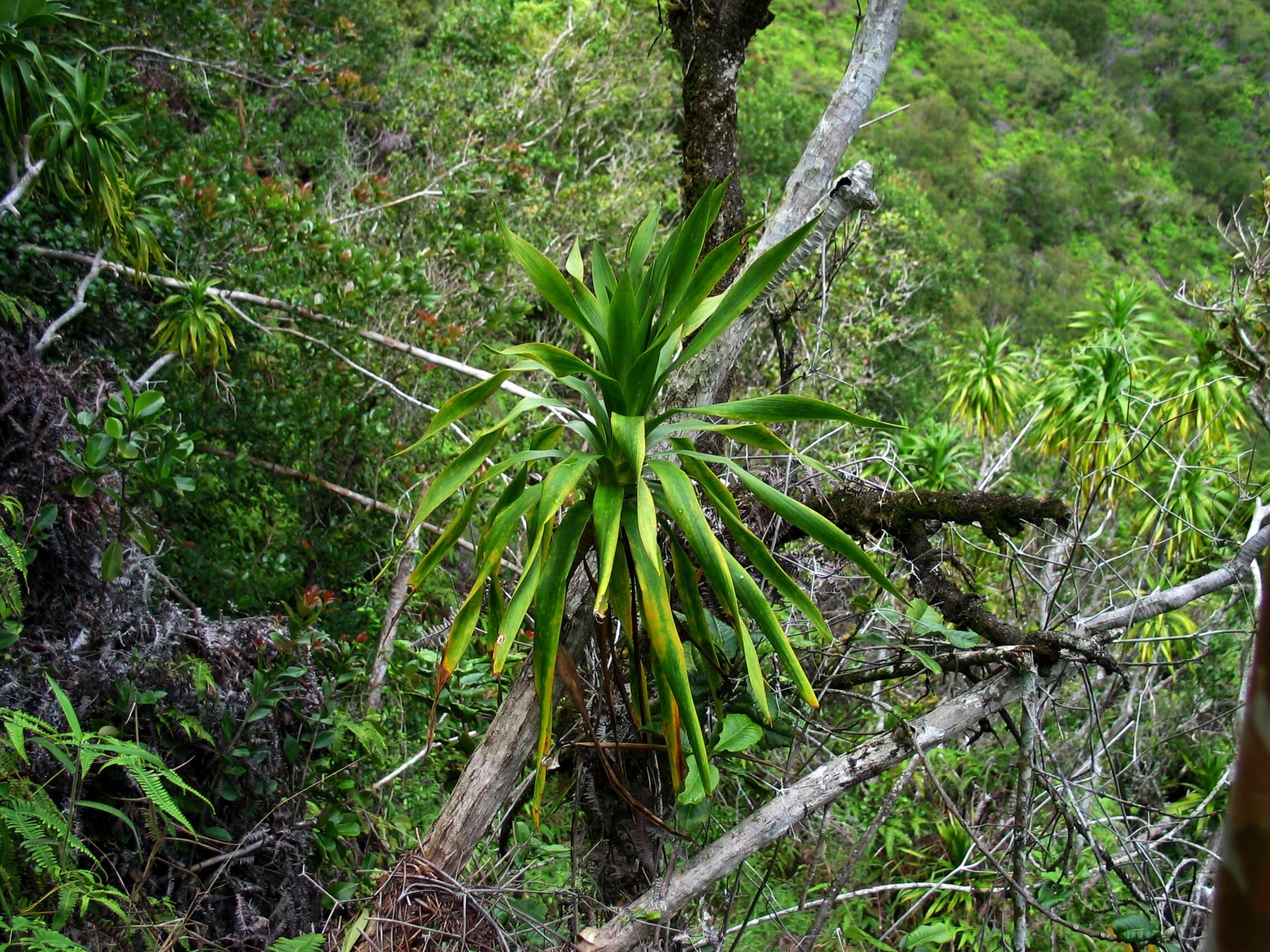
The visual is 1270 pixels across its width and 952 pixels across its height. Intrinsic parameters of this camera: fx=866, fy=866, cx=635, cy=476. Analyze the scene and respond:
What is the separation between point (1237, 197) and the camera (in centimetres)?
2819

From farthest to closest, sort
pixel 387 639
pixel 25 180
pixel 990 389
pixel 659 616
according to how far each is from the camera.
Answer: pixel 990 389 < pixel 25 180 < pixel 387 639 < pixel 659 616

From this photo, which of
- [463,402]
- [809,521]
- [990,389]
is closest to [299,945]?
[463,402]

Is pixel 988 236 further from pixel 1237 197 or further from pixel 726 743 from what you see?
pixel 726 743

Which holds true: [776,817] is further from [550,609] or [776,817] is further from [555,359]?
[555,359]

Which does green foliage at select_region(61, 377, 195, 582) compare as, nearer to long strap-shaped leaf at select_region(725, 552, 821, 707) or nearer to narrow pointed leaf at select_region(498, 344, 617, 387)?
narrow pointed leaf at select_region(498, 344, 617, 387)

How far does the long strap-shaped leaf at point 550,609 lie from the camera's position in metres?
1.75

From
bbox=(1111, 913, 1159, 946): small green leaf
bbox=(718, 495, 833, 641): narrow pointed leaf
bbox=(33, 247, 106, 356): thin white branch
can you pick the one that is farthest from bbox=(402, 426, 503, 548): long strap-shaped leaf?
bbox=(33, 247, 106, 356): thin white branch

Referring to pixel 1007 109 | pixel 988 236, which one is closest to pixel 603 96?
pixel 988 236

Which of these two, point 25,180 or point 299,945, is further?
point 25,180

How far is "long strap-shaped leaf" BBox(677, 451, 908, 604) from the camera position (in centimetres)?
189

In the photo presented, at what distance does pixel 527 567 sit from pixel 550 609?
103 millimetres

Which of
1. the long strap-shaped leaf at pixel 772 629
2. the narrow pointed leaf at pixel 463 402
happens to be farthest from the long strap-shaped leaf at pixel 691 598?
the narrow pointed leaf at pixel 463 402

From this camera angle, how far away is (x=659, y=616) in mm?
1733

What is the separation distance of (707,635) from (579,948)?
0.78 m
